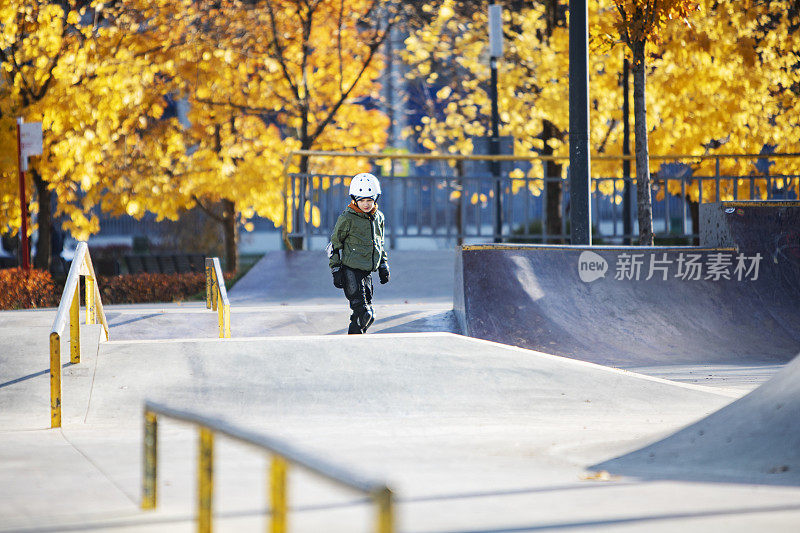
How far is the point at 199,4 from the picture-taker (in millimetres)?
22797

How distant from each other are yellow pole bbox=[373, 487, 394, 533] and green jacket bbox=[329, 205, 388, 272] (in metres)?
7.11

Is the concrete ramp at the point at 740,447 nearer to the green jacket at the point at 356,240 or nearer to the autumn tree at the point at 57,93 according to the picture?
the green jacket at the point at 356,240

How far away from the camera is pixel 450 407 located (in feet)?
25.7

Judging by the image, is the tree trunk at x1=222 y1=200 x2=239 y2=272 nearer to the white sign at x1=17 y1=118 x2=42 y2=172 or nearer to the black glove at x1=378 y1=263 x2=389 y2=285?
the white sign at x1=17 y1=118 x2=42 y2=172

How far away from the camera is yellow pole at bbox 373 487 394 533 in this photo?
2395 millimetres

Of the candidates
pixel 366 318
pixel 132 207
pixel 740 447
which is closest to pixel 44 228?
pixel 132 207

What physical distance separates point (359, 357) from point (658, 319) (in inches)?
156

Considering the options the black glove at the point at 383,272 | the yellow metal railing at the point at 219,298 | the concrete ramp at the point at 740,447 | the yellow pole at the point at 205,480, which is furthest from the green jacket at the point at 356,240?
the yellow pole at the point at 205,480

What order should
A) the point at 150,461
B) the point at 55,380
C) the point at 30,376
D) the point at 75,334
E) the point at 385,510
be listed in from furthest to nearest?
1. the point at 75,334
2. the point at 30,376
3. the point at 55,380
4. the point at 150,461
5. the point at 385,510

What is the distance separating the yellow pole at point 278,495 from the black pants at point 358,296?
20.9ft

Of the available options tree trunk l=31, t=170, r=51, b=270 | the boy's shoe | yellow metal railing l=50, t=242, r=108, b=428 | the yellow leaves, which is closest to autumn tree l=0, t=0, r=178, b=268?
tree trunk l=31, t=170, r=51, b=270

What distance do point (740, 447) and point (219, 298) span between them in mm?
5743

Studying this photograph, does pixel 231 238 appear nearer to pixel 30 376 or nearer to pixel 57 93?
pixel 57 93

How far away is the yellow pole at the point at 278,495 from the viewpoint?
317cm
